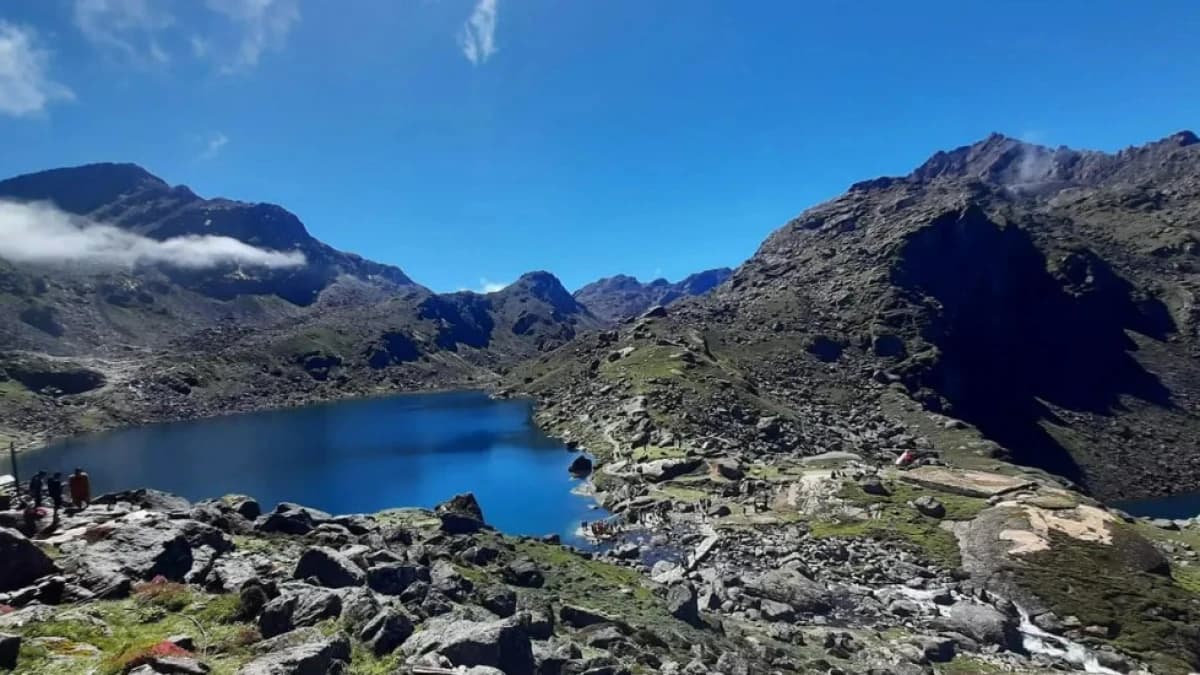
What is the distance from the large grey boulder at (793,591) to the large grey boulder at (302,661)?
112 feet

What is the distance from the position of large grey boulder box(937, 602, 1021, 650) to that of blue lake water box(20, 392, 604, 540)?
38.6 m

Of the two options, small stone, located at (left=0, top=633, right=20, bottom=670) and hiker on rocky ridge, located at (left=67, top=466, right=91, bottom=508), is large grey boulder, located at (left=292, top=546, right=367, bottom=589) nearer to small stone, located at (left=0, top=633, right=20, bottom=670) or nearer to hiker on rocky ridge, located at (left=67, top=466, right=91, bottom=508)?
small stone, located at (left=0, top=633, right=20, bottom=670)

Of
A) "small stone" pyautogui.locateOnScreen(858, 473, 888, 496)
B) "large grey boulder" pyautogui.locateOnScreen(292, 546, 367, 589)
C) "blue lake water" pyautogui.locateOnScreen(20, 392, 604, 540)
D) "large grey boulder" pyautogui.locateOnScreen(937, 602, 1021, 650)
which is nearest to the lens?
"large grey boulder" pyautogui.locateOnScreen(292, 546, 367, 589)

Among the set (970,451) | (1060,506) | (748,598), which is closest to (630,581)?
(748,598)

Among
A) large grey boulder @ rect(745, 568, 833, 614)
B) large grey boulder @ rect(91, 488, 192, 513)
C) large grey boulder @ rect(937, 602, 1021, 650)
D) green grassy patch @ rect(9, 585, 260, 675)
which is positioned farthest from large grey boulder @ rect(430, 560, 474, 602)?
large grey boulder @ rect(937, 602, 1021, 650)

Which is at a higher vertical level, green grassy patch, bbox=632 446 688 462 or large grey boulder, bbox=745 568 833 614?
green grassy patch, bbox=632 446 688 462

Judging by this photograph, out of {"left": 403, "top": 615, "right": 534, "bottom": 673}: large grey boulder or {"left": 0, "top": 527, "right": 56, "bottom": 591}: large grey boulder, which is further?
{"left": 0, "top": 527, "right": 56, "bottom": 591}: large grey boulder

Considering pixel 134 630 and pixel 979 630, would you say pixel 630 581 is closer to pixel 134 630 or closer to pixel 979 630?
pixel 979 630

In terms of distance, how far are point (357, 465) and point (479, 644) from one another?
11691cm

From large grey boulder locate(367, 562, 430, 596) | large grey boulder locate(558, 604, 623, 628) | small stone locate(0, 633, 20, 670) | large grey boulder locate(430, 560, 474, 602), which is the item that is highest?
small stone locate(0, 633, 20, 670)

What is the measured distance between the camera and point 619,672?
71.0ft

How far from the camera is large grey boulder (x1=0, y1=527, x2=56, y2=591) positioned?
63.0 ft

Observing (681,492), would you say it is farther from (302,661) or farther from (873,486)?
(302,661)

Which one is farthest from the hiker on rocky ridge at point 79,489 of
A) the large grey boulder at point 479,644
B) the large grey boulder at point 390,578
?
the large grey boulder at point 479,644
